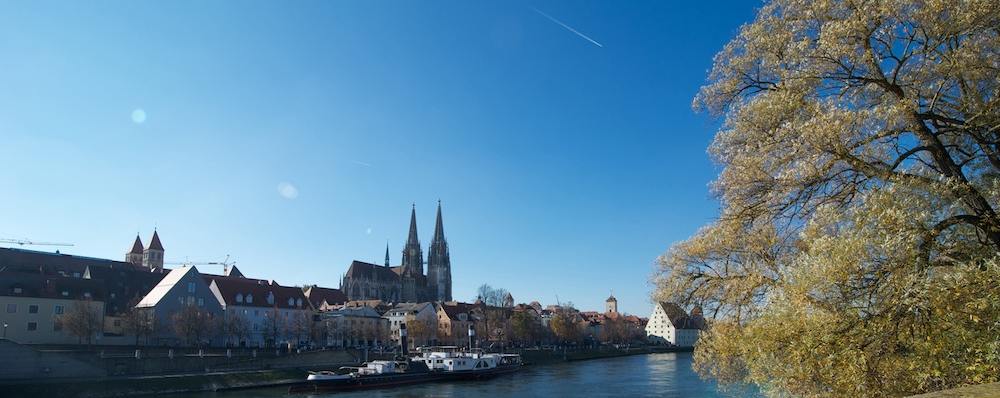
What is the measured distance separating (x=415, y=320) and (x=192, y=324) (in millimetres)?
48769

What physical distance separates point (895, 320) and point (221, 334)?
84.8m

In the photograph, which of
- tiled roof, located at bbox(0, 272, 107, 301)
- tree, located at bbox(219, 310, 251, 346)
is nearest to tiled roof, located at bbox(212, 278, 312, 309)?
tree, located at bbox(219, 310, 251, 346)

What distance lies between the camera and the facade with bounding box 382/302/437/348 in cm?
11681

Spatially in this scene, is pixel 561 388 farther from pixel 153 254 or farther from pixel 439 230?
pixel 439 230

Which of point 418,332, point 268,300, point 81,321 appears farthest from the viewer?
point 418,332

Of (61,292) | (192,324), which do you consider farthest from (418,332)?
(61,292)

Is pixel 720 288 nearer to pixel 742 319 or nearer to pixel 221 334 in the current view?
pixel 742 319

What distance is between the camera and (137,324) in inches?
2813

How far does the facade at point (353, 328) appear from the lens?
10144 centimetres

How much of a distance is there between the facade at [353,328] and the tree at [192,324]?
23.0 meters

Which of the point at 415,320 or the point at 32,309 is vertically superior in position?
the point at 32,309

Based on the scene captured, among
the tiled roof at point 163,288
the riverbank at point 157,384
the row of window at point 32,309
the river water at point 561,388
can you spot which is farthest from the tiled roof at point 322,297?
the river water at point 561,388

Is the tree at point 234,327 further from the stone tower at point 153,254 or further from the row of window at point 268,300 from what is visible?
the stone tower at point 153,254

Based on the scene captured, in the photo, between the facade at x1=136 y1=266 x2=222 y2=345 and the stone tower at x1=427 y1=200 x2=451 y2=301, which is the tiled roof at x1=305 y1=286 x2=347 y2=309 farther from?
the stone tower at x1=427 y1=200 x2=451 y2=301
